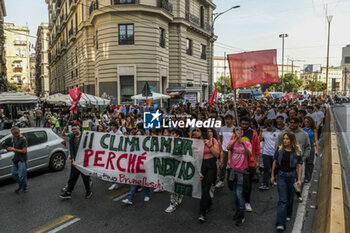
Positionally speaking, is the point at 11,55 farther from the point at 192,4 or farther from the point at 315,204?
the point at 315,204

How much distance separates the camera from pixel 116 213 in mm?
5273

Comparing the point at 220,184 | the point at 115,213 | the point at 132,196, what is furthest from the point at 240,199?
the point at 115,213

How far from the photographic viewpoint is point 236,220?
4809mm

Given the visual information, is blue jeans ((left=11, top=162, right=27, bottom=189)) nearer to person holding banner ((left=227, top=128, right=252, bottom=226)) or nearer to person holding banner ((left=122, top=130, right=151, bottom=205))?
person holding banner ((left=122, top=130, right=151, bottom=205))

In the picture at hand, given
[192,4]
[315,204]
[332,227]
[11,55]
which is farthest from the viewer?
[11,55]

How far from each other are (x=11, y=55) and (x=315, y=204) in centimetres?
9813

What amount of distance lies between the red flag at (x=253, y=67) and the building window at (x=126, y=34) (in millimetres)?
19514

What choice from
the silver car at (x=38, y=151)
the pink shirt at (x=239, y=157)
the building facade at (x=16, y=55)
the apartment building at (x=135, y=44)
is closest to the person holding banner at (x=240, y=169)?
the pink shirt at (x=239, y=157)

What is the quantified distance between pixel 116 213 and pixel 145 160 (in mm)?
A: 1191

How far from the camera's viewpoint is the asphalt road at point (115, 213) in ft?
15.4

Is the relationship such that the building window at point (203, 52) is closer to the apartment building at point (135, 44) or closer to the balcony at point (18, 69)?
the apartment building at point (135, 44)

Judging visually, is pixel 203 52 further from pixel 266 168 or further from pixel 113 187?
pixel 113 187

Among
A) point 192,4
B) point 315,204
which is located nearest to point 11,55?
point 192,4

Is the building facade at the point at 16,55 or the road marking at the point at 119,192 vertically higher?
the building facade at the point at 16,55
